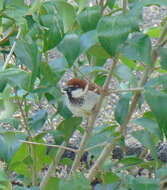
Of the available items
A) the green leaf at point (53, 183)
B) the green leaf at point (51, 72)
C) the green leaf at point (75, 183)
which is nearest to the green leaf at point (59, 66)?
the green leaf at point (51, 72)

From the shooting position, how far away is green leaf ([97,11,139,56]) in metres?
0.87

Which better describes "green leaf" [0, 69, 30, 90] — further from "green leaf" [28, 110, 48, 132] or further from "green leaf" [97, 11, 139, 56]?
"green leaf" [28, 110, 48, 132]

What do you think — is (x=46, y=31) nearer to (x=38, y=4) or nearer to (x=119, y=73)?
(x=38, y=4)

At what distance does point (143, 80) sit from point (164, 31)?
0.15 meters

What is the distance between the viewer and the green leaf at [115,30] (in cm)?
87

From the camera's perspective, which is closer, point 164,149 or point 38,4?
point 38,4

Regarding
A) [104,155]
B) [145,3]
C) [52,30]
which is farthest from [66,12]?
[104,155]

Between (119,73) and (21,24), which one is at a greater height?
(21,24)

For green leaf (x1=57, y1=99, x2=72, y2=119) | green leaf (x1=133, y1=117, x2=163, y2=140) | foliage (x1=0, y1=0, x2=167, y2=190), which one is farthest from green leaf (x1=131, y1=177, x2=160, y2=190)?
green leaf (x1=57, y1=99, x2=72, y2=119)

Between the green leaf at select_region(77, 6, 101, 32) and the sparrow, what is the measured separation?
1.27 ft

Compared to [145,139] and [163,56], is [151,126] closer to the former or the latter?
[145,139]

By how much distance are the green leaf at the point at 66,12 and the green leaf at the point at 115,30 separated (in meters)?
0.09

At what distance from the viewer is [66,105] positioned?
1.41m

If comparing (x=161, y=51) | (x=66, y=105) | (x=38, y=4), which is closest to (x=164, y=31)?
(x=161, y=51)
